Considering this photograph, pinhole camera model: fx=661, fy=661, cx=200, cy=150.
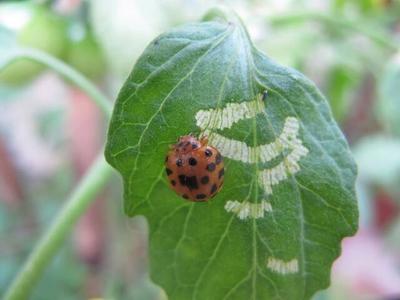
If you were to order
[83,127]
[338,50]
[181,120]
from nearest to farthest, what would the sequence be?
[181,120] → [338,50] → [83,127]

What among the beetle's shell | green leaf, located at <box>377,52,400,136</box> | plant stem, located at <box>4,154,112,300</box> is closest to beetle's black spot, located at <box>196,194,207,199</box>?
the beetle's shell

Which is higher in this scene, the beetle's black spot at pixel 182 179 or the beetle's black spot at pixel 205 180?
the beetle's black spot at pixel 205 180

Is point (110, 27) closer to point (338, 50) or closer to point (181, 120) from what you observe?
point (181, 120)

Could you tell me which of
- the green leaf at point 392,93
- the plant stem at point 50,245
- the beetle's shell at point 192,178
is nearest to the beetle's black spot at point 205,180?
the beetle's shell at point 192,178

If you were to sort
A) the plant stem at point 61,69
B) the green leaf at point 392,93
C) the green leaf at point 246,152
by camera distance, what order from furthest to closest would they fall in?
the green leaf at point 392,93
the plant stem at point 61,69
the green leaf at point 246,152

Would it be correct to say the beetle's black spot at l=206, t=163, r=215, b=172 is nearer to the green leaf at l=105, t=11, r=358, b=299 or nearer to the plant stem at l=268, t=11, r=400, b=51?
the green leaf at l=105, t=11, r=358, b=299

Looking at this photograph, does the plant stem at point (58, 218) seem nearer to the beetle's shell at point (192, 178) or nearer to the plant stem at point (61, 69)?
the plant stem at point (61, 69)

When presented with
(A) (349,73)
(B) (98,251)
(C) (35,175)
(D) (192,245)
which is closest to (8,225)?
(C) (35,175)

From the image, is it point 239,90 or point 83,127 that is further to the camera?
point 83,127

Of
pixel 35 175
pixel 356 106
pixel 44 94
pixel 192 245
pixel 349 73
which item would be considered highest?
pixel 356 106
